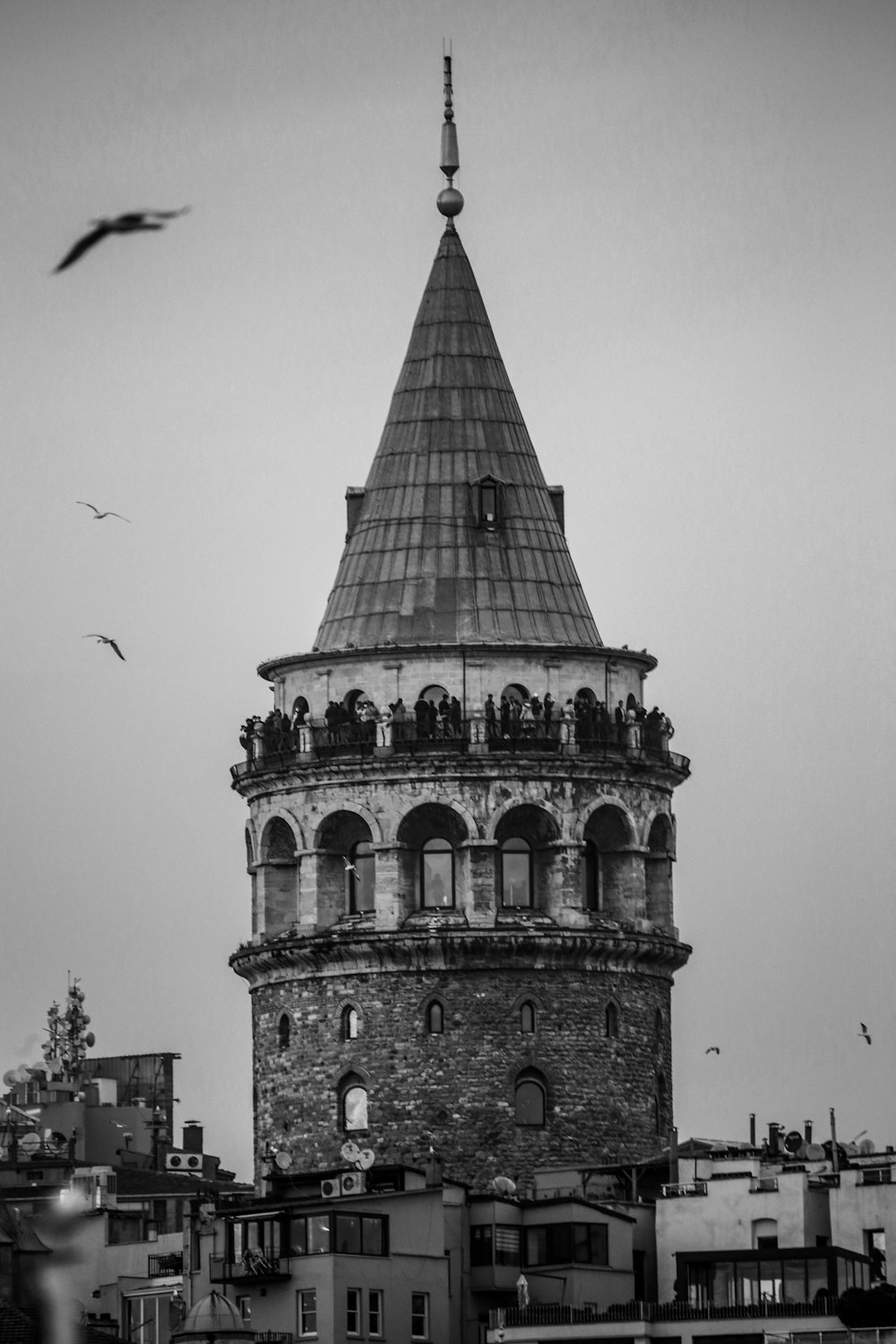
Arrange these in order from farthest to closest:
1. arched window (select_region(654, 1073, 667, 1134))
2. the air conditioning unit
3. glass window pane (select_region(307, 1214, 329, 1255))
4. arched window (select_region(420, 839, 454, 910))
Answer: the air conditioning unit
arched window (select_region(654, 1073, 667, 1134))
arched window (select_region(420, 839, 454, 910))
glass window pane (select_region(307, 1214, 329, 1255))

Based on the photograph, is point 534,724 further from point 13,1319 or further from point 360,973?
point 13,1319

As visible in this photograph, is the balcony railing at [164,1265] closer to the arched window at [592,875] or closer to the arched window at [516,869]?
the arched window at [516,869]

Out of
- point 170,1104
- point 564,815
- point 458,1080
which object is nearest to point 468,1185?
point 458,1080

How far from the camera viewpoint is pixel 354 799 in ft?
298

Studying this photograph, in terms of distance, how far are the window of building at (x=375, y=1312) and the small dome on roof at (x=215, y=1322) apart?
264cm

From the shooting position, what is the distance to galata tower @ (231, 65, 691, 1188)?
89.4 meters

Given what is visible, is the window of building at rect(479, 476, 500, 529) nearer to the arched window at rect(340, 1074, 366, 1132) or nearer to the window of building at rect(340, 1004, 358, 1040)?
the window of building at rect(340, 1004, 358, 1040)

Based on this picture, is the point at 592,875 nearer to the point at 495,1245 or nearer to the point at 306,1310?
the point at 495,1245

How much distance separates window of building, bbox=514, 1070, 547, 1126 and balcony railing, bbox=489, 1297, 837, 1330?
7.95m

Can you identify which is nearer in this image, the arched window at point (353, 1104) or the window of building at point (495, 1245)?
the window of building at point (495, 1245)

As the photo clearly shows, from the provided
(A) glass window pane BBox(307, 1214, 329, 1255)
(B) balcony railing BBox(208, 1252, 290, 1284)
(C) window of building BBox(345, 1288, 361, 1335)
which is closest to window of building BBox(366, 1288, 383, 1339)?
(C) window of building BBox(345, 1288, 361, 1335)

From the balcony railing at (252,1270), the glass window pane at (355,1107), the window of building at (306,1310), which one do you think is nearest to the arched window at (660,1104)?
the glass window pane at (355,1107)

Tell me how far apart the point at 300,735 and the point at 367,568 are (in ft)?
15.5

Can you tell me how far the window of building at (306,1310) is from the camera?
79.1 m
